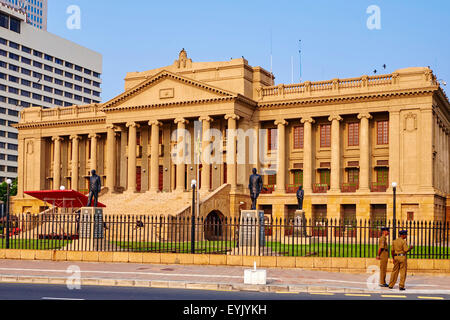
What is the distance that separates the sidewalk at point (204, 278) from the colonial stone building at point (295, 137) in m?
27.6

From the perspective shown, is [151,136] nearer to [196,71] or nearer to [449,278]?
[196,71]

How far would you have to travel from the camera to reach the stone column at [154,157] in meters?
58.6

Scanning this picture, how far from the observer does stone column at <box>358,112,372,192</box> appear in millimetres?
53875

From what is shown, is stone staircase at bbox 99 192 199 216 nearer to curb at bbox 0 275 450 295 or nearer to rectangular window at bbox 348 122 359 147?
rectangular window at bbox 348 122 359 147

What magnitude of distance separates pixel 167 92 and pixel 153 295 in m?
42.6

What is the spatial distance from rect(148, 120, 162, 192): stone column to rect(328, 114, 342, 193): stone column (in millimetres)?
15963

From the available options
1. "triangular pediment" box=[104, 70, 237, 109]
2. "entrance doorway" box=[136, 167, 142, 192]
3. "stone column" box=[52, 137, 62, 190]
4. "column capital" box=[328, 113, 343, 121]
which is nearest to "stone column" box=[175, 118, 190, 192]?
"triangular pediment" box=[104, 70, 237, 109]

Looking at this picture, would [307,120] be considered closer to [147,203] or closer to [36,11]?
[147,203]

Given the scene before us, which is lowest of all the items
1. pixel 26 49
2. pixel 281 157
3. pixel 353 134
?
pixel 281 157

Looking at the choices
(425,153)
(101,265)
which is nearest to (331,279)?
(101,265)

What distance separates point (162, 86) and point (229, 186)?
454 inches

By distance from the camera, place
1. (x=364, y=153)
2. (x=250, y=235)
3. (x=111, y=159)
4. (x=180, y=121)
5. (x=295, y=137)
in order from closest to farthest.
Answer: (x=250, y=235) < (x=364, y=153) < (x=180, y=121) < (x=295, y=137) < (x=111, y=159)

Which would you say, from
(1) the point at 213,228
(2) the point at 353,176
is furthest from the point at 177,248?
(2) the point at 353,176

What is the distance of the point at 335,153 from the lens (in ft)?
181
